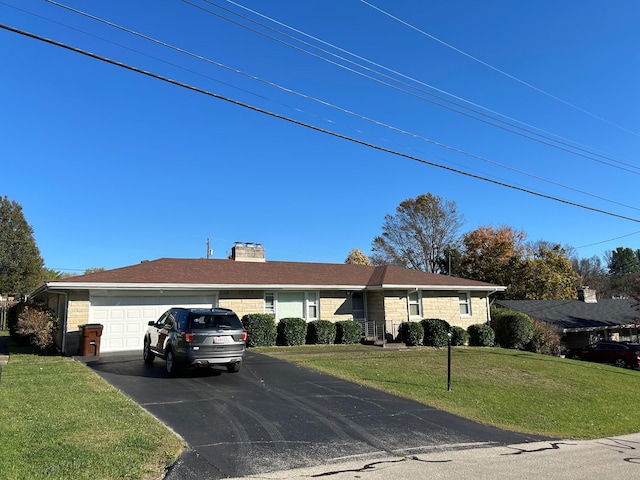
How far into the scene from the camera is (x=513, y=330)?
80.3 feet

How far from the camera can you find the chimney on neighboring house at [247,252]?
80.1 ft

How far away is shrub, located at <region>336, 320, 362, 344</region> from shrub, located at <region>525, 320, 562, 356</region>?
10449 millimetres

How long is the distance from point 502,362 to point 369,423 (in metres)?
11.4

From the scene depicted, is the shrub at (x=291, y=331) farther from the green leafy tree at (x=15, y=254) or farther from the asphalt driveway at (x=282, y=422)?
the green leafy tree at (x=15, y=254)

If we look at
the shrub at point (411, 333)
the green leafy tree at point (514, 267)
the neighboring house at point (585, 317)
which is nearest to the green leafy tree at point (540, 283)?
the green leafy tree at point (514, 267)

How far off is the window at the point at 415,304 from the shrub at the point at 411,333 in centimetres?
146

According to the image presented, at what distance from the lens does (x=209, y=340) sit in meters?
11.5

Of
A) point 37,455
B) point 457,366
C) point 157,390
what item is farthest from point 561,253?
point 37,455

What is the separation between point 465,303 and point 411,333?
16.9ft

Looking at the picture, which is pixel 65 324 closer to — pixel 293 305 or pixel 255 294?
pixel 255 294

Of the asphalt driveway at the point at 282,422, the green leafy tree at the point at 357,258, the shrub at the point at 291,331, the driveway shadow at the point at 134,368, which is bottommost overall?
the asphalt driveway at the point at 282,422

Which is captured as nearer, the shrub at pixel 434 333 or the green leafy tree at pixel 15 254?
the shrub at pixel 434 333

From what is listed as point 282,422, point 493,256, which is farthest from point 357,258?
point 282,422

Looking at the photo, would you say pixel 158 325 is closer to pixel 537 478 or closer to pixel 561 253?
pixel 537 478
